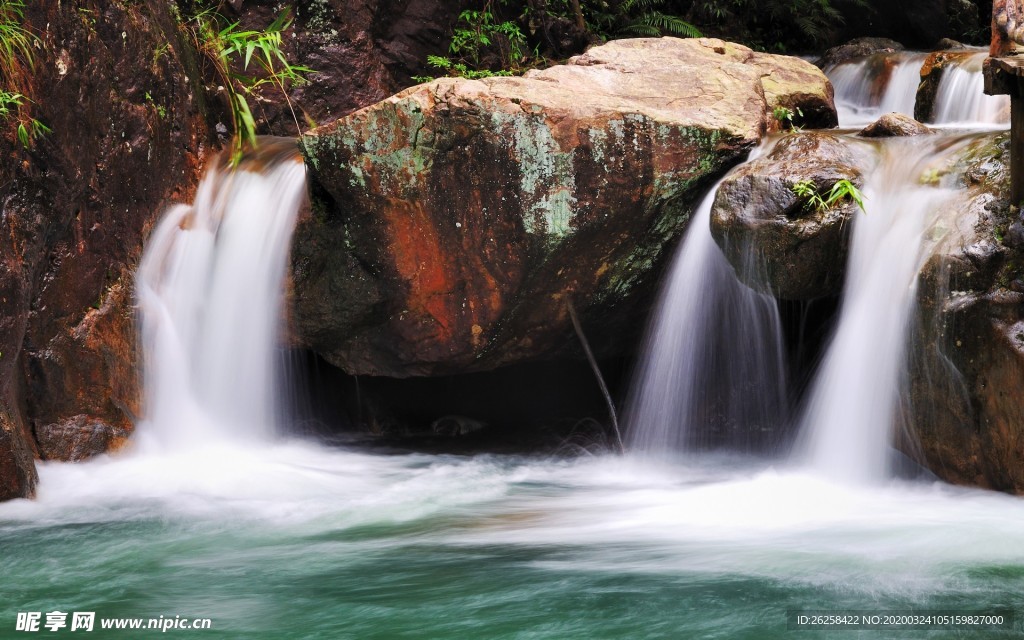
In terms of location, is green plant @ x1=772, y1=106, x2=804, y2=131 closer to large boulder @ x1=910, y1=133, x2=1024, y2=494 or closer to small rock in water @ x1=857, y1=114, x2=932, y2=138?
small rock in water @ x1=857, y1=114, x2=932, y2=138

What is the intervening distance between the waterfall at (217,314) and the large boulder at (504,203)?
10.4 inches

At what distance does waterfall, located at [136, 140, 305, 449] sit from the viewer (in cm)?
600

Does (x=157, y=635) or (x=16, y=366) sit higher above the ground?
(x=16, y=366)

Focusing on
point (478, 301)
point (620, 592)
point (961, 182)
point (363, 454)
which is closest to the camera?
point (620, 592)

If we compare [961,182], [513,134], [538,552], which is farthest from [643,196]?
[538,552]

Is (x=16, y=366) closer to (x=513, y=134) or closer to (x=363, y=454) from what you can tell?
(x=363, y=454)

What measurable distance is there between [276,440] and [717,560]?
10.8 ft

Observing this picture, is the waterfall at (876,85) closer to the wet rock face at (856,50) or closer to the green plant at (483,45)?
the wet rock face at (856,50)

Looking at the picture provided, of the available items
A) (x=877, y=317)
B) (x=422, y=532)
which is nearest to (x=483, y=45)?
(x=877, y=317)

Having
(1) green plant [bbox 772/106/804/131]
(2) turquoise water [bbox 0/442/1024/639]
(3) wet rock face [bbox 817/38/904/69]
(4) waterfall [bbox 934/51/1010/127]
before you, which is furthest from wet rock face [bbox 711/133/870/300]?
(3) wet rock face [bbox 817/38/904/69]

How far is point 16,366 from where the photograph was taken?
531 centimetres

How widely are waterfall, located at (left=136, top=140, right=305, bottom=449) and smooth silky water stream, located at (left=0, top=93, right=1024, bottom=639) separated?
0.05 ft

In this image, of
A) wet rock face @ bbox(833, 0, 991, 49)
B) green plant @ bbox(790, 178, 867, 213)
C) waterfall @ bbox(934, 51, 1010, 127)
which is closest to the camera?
green plant @ bbox(790, 178, 867, 213)

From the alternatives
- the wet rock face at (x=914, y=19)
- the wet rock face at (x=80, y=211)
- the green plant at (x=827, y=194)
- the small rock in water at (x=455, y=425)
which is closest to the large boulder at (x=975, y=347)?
the green plant at (x=827, y=194)
